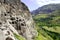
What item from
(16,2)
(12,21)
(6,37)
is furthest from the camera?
(16,2)

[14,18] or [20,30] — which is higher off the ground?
[14,18]

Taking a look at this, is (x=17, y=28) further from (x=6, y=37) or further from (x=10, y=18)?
(x=6, y=37)

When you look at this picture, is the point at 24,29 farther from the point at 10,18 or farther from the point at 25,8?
the point at 25,8

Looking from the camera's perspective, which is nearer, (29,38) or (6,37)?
(6,37)

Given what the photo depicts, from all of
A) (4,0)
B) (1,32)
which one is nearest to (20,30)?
(4,0)

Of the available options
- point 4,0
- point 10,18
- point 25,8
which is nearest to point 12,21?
point 10,18

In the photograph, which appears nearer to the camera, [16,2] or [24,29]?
[24,29]

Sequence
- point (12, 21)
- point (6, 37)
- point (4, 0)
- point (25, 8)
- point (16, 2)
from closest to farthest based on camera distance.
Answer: point (6, 37) < point (12, 21) < point (4, 0) < point (16, 2) < point (25, 8)

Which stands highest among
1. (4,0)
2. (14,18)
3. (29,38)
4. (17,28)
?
(4,0)

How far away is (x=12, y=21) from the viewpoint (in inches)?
4769

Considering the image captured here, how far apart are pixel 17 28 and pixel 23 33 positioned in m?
5.88

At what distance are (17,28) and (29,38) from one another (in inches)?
497

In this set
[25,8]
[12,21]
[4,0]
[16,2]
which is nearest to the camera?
[12,21]

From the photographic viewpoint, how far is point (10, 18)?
402 ft
